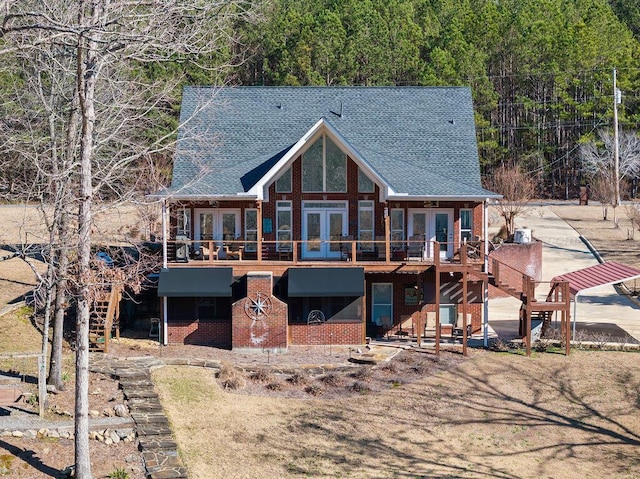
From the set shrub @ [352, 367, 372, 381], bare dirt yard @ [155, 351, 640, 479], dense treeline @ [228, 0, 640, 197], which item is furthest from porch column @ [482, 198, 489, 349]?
dense treeline @ [228, 0, 640, 197]

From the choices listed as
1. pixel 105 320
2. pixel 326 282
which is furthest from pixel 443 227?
pixel 105 320

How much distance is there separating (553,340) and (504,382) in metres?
4.52

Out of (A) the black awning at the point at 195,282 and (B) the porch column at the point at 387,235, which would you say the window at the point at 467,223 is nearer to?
(B) the porch column at the point at 387,235

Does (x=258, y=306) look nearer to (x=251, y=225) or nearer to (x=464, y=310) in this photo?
(x=251, y=225)

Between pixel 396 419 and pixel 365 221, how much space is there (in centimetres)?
995

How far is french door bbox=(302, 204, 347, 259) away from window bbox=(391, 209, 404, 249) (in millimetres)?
1645

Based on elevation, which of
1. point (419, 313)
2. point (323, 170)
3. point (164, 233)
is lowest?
point (419, 313)

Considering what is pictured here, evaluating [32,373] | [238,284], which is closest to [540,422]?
[238,284]

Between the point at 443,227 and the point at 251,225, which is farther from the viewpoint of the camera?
the point at 251,225

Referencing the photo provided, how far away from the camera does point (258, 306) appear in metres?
27.9

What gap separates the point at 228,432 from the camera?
20.7 meters

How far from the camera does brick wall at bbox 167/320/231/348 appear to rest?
29.0m

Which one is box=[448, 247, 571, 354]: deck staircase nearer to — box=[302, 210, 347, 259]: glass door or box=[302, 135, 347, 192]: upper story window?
box=[302, 210, 347, 259]: glass door

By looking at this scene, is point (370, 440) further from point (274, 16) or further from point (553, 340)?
point (274, 16)
